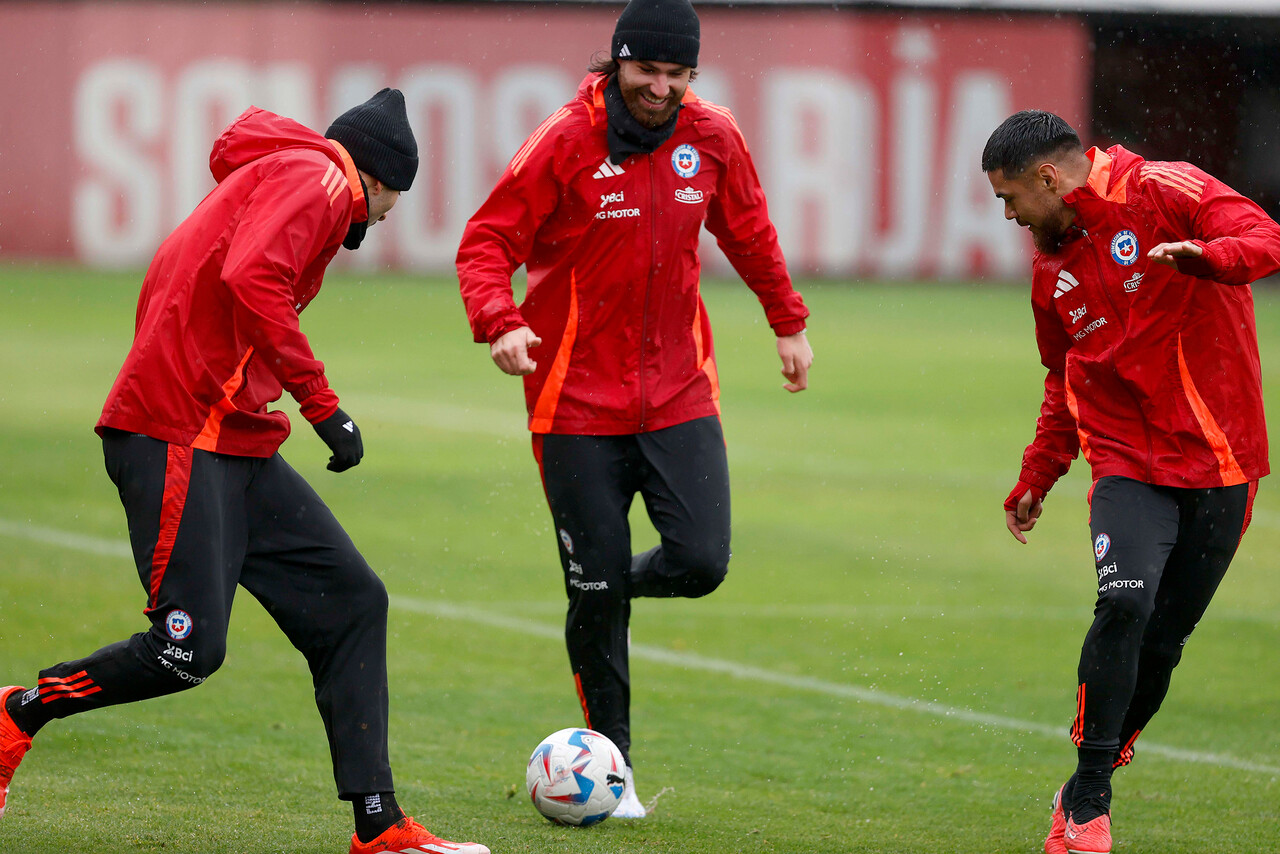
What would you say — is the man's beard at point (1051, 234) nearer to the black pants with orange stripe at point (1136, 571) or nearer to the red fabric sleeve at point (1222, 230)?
the red fabric sleeve at point (1222, 230)

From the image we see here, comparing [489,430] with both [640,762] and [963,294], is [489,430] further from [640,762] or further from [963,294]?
[963,294]

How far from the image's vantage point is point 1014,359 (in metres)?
20.9

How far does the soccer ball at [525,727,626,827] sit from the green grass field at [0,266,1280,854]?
0.24 feet

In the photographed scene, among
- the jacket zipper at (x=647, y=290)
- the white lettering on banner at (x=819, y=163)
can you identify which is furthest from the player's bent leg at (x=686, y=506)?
the white lettering on banner at (x=819, y=163)

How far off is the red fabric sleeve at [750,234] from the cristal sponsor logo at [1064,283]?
3.13 ft

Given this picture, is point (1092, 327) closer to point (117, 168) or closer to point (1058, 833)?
point (1058, 833)

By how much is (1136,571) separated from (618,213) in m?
1.98

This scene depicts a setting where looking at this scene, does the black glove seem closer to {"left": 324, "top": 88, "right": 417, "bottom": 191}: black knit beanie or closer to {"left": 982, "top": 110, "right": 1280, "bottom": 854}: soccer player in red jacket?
{"left": 324, "top": 88, "right": 417, "bottom": 191}: black knit beanie

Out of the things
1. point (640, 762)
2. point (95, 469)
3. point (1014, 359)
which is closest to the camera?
point (640, 762)

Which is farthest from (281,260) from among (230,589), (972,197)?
(972,197)

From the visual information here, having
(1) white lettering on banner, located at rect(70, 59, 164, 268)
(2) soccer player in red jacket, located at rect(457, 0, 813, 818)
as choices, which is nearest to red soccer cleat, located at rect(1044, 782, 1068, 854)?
(2) soccer player in red jacket, located at rect(457, 0, 813, 818)

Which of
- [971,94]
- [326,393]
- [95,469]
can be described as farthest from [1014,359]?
[326,393]

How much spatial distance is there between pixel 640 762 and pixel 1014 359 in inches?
617

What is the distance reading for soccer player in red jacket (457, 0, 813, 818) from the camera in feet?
17.5
